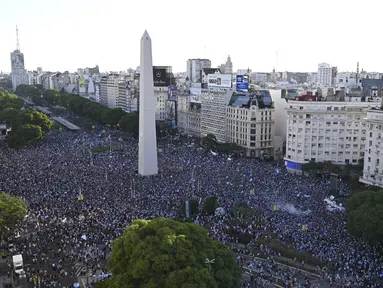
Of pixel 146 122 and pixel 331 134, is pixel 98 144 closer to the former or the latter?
pixel 146 122

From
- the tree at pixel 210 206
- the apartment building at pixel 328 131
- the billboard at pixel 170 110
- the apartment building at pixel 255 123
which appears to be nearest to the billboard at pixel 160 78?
the billboard at pixel 170 110

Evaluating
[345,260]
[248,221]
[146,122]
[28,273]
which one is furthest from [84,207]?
[345,260]

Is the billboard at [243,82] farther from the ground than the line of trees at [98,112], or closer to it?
farther from the ground

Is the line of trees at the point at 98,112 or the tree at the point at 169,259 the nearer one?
the tree at the point at 169,259

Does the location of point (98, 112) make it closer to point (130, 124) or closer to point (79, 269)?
point (130, 124)

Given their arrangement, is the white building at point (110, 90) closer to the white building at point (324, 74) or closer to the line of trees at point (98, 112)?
the line of trees at point (98, 112)

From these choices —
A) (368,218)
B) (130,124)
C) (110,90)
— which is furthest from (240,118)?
(110,90)
